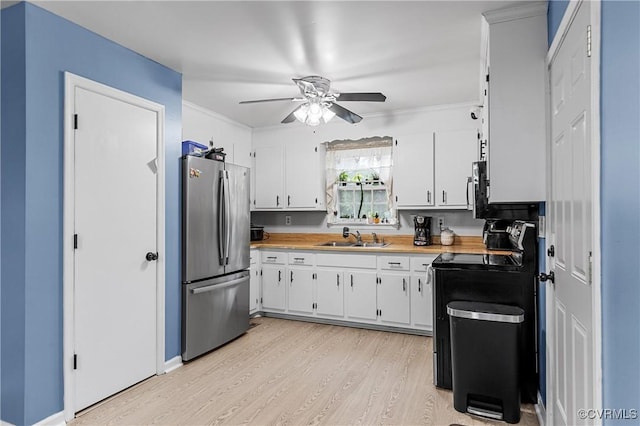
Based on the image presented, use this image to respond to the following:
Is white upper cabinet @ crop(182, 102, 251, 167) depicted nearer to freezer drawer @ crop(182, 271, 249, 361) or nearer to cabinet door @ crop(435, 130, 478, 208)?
freezer drawer @ crop(182, 271, 249, 361)

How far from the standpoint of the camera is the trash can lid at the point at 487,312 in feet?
7.16

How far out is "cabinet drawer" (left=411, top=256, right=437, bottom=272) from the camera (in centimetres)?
373

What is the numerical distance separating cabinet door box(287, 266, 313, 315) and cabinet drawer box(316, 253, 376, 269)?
21 cm

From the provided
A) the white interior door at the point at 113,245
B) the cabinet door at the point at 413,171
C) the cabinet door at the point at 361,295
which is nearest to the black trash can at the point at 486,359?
the cabinet door at the point at 361,295

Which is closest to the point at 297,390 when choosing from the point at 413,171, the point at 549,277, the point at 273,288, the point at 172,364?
the point at 172,364

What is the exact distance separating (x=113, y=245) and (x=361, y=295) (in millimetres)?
2456

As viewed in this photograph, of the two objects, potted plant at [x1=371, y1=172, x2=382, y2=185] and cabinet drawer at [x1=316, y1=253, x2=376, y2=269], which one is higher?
potted plant at [x1=371, y1=172, x2=382, y2=185]

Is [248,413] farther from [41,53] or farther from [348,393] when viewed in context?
[41,53]

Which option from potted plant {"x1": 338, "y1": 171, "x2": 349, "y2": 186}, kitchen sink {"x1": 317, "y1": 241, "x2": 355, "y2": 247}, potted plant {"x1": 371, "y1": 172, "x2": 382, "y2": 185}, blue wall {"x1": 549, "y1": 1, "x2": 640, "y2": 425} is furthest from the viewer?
potted plant {"x1": 338, "y1": 171, "x2": 349, "y2": 186}

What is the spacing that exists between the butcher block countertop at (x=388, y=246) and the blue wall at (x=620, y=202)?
2.42 metres

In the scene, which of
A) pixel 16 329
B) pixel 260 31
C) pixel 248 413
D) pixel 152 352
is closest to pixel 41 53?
pixel 260 31

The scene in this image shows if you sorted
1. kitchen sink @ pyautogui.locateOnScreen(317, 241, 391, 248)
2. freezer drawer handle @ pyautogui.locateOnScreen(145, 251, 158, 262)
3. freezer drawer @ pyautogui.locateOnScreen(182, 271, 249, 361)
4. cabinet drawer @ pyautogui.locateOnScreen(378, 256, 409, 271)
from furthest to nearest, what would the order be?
kitchen sink @ pyautogui.locateOnScreen(317, 241, 391, 248) < cabinet drawer @ pyautogui.locateOnScreen(378, 256, 409, 271) < freezer drawer @ pyautogui.locateOnScreen(182, 271, 249, 361) < freezer drawer handle @ pyautogui.locateOnScreen(145, 251, 158, 262)

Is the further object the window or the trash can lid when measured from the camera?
the window

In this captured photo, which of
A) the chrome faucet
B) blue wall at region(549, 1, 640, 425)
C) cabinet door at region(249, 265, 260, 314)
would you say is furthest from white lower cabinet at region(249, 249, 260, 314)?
blue wall at region(549, 1, 640, 425)
